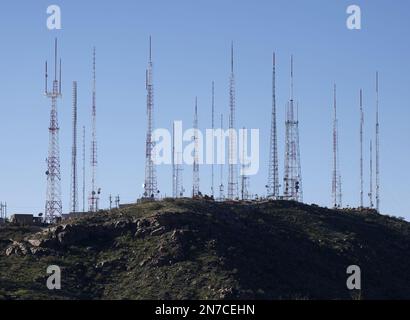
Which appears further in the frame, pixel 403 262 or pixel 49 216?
pixel 49 216

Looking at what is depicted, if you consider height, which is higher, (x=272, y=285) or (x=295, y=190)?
(x=295, y=190)

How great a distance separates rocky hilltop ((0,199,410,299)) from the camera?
76875 mm

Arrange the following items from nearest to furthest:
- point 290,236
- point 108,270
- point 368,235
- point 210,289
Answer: point 210,289 < point 108,270 < point 290,236 < point 368,235

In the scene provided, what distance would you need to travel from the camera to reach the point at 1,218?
10725 cm

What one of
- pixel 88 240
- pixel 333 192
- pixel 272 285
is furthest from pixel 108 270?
pixel 333 192

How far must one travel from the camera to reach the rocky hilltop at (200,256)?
76875mm

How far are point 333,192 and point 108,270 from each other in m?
36.4

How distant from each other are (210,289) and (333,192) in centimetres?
3735

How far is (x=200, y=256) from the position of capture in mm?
81062

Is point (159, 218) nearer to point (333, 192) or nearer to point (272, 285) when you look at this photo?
point (272, 285)

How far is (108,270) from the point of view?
80.8 meters
